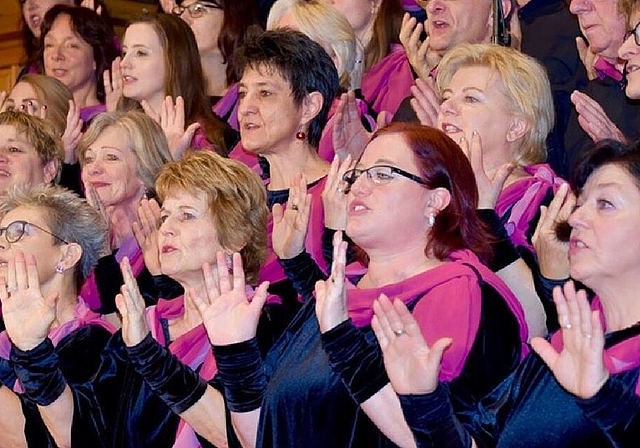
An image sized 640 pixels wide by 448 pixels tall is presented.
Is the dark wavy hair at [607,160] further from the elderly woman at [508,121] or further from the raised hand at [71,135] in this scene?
the raised hand at [71,135]

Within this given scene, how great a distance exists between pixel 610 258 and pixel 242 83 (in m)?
1.45

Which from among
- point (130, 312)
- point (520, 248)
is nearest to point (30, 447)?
point (130, 312)

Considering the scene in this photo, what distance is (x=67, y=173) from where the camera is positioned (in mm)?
3975

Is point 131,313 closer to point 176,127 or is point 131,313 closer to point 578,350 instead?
point 578,350

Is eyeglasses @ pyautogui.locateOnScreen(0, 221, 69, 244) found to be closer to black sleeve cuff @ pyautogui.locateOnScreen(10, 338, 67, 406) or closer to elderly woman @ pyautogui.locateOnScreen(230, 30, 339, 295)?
black sleeve cuff @ pyautogui.locateOnScreen(10, 338, 67, 406)

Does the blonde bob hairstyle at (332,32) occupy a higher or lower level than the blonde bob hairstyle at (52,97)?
higher

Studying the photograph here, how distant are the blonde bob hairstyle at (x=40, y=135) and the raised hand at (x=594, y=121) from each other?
5.57 ft

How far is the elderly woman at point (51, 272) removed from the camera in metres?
2.90

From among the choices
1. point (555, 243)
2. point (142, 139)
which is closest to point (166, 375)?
point (555, 243)

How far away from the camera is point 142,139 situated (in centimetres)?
354

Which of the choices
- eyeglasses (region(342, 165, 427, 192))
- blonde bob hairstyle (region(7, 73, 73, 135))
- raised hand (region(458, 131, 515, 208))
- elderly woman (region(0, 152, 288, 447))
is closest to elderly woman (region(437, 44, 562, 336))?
raised hand (region(458, 131, 515, 208))

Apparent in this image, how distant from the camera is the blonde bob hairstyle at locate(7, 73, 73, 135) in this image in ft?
13.7

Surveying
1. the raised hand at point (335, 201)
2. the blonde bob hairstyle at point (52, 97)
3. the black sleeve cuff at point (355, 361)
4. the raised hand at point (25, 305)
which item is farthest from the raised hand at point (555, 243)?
the blonde bob hairstyle at point (52, 97)

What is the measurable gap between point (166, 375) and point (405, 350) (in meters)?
0.65
